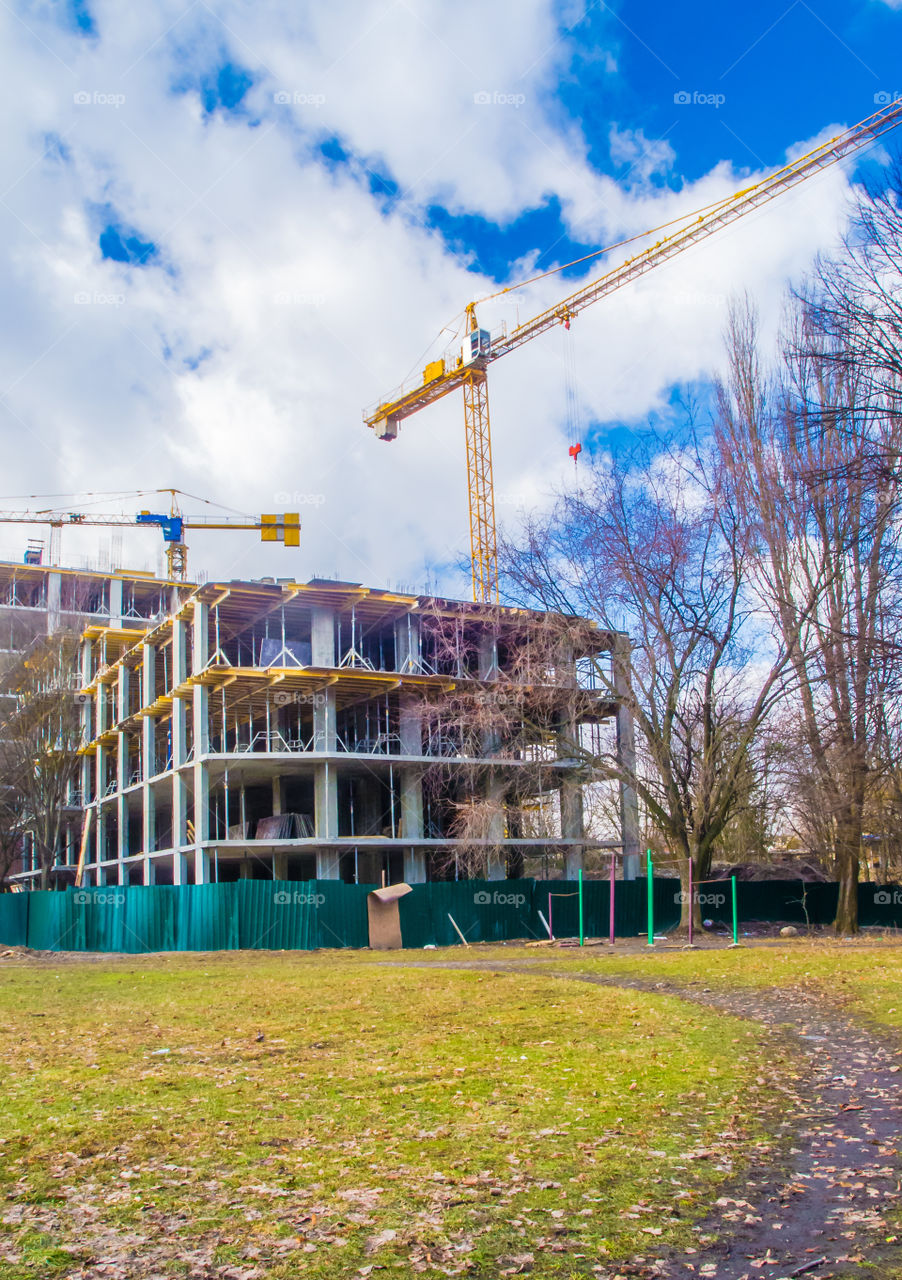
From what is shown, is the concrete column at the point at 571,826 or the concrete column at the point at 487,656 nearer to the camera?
the concrete column at the point at 487,656

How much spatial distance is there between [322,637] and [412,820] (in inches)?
340

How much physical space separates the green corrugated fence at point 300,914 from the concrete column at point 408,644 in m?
12.6

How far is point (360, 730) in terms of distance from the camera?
50406 millimetres

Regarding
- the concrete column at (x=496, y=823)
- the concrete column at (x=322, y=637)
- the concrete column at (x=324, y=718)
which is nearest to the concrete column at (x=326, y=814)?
the concrete column at (x=324, y=718)

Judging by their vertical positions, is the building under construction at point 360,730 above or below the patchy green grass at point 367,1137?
above

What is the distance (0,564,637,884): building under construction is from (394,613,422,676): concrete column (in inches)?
2.9

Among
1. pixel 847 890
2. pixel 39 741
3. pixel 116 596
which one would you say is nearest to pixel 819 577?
pixel 847 890

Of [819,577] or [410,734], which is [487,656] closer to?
[410,734]

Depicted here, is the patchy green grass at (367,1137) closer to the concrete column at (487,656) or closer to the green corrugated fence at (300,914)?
the green corrugated fence at (300,914)

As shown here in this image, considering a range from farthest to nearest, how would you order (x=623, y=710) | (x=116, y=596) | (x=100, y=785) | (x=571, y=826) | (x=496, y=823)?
(x=116, y=596)
(x=100, y=785)
(x=571, y=826)
(x=623, y=710)
(x=496, y=823)

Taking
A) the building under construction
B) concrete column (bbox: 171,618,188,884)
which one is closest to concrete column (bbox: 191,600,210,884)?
the building under construction

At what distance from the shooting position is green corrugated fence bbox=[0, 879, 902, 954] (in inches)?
1211

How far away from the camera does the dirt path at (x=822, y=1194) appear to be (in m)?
4.79

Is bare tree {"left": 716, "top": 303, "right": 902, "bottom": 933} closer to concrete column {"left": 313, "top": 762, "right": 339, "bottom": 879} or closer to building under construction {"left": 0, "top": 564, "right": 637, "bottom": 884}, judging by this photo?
building under construction {"left": 0, "top": 564, "right": 637, "bottom": 884}
